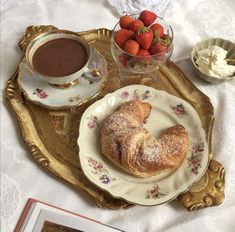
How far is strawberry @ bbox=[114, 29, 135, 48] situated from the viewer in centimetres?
107

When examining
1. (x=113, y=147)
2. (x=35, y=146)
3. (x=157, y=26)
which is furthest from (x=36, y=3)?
(x=113, y=147)

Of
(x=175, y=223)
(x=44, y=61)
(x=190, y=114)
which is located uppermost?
(x=44, y=61)

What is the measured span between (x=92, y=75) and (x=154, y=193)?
42 cm

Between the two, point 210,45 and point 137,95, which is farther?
point 210,45

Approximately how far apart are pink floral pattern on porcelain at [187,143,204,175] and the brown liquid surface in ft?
1.29

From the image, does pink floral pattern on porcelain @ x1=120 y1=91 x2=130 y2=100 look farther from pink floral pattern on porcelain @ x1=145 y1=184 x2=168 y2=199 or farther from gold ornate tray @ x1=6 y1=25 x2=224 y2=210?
pink floral pattern on porcelain @ x1=145 y1=184 x2=168 y2=199

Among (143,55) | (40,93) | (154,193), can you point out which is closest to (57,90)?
(40,93)

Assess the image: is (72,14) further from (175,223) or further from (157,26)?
(175,223)

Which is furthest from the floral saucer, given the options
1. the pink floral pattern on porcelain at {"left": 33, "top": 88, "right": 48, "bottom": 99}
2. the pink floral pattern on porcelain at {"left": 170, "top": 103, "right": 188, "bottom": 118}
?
the pink floral pattern on porcelain at {"left": 170, "top": 103, "right": 188, "bottom": 118}

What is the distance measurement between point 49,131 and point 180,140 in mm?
362

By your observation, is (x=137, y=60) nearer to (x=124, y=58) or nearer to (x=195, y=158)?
(x=124, y=58)

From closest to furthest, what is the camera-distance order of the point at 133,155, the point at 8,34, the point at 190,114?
the point at 133,155 < the point at 190,114 < the point at 8,34

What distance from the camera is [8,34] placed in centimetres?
126

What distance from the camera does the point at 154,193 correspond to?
87cm
